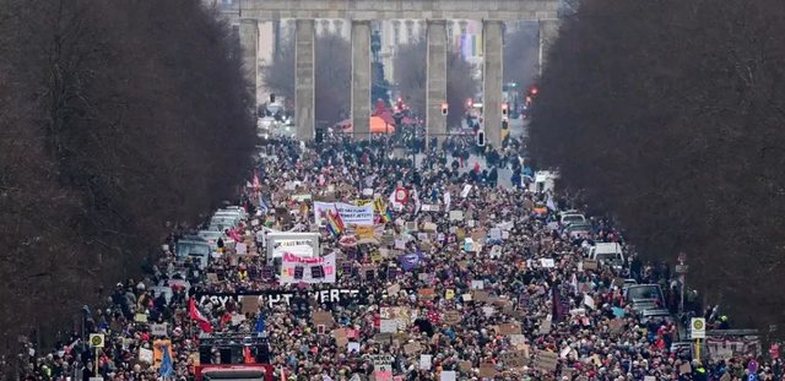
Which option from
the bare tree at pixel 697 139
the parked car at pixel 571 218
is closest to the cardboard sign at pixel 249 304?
the bare tree at pixel 697 139

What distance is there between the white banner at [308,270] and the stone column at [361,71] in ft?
276

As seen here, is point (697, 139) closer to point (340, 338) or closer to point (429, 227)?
point (340, 338)

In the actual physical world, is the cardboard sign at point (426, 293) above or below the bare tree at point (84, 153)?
below

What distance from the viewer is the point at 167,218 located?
299 feet

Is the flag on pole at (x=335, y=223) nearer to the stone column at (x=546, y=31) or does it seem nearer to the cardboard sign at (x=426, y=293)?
the cardboard sign at (x=426, y=293)

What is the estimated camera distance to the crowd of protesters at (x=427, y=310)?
69.2 m

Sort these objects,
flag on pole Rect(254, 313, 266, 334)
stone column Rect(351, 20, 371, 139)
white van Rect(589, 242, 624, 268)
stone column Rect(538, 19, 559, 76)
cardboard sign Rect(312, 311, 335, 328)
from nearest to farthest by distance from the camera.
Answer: flag on pole Rect(254, 313, 266, 334)
cardboard sign Rect(312, 311, 335, 328)
white van Rect(589, 242, 624, 268)
stone column Rect(538, 19, 559, 76)
stone column Rect(351, 20, 371, 139)

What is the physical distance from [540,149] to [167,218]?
50.1 meters

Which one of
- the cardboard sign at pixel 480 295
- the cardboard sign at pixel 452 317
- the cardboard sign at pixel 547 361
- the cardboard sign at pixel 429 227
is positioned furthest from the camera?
the cardboard sign at pixel 429 227

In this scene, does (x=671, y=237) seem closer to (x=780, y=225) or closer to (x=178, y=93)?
(x=780, y=225)

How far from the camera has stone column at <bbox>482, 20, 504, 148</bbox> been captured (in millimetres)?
169000

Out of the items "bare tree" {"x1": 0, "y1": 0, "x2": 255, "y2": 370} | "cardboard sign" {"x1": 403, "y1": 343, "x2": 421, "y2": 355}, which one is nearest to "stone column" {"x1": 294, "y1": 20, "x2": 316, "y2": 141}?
"bare tree" {"x1": 0, "y1": 0, "x2": 255, "y2": 370}

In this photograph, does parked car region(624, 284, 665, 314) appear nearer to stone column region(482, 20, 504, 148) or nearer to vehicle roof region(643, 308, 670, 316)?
vehicle roof region(643, 308, 670, 316)

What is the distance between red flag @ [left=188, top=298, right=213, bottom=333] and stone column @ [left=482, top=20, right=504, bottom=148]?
9132cm
